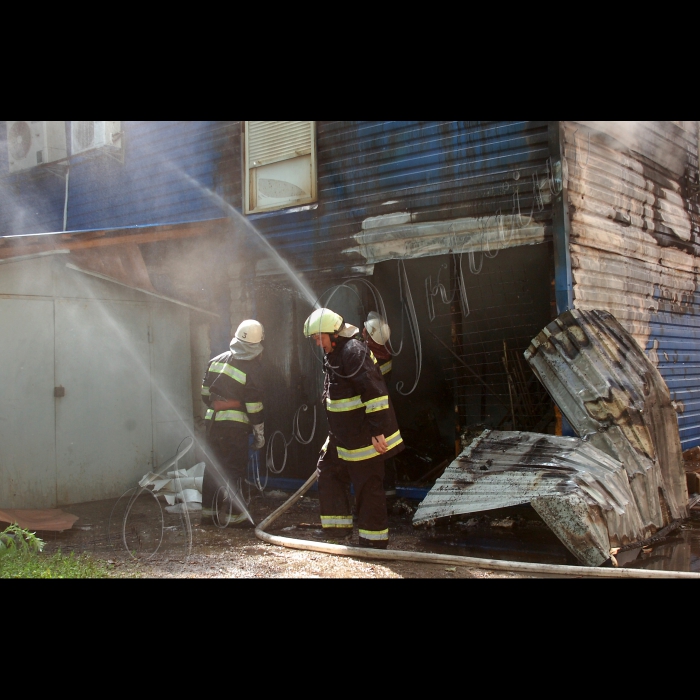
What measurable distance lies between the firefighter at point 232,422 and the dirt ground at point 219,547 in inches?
10.8

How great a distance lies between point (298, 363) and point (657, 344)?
438 cm

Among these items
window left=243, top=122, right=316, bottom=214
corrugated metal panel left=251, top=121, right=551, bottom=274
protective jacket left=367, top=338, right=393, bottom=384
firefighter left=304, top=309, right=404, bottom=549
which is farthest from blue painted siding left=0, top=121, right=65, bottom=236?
firefighter left=304, top=309, right=404, bottom=549

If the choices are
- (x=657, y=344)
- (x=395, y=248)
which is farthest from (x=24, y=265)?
(x=657, y=344)

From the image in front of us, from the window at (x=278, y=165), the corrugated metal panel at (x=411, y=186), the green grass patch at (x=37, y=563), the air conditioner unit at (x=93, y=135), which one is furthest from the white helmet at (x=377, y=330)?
the air conditioner unit at (x=93, y=135)

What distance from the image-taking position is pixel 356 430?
551 centimetres

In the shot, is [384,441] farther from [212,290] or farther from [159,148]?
[159,148]

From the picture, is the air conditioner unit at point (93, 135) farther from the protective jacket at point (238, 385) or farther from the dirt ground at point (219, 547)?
the dirt ground at point (219, 547)

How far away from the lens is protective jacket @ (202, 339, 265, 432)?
22.5 feet

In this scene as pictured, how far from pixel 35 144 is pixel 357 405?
9.63 metres

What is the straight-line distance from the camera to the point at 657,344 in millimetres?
7855

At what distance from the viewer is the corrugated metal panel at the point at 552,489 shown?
4.86m

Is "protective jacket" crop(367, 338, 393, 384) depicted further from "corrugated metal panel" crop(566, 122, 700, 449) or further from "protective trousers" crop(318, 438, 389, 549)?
"corrugated metal panel" crop(566, 122, 700, 449)

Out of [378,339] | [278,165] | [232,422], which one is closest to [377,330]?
[378,339]

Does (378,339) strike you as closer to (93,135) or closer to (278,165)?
(278,165)
